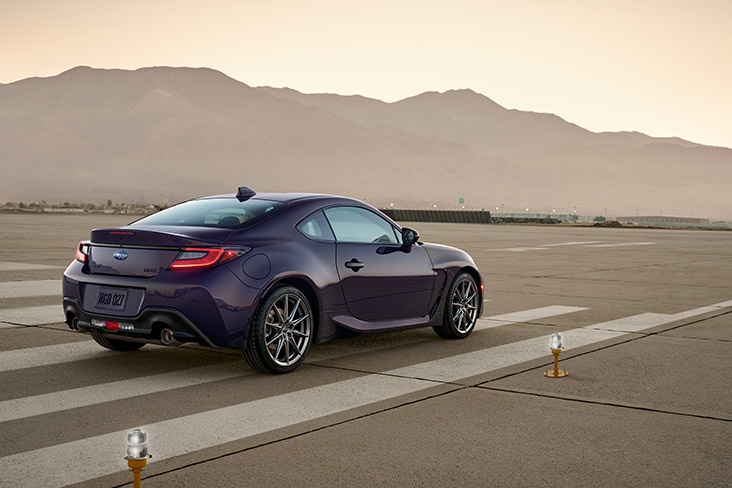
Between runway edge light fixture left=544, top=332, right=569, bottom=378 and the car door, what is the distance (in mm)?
1729

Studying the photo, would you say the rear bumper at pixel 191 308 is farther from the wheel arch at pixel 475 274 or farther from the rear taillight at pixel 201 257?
the wheel arch at pixel 475 274

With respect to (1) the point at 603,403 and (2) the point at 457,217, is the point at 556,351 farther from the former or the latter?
(2) the point at 457,217

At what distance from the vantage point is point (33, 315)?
1105 cm

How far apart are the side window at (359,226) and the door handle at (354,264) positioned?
25 centimetres

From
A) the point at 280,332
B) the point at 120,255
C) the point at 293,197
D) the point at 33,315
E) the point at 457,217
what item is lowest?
the point at 33,315

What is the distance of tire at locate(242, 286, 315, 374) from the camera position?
299 inches

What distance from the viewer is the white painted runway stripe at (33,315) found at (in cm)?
1057

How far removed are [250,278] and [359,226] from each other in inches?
70.3

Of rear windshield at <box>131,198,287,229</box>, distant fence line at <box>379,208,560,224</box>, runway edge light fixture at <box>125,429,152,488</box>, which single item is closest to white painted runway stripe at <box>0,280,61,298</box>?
rear windshield at <box>131,198,287,229</box>

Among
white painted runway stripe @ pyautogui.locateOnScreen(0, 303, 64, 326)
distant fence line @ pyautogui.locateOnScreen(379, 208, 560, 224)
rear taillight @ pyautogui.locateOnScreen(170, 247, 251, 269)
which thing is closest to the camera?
rear taillight @ pyautogui.locateOnScreen(170, 247, 251, 269)

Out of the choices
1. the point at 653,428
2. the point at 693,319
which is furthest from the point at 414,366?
the point at 693,319

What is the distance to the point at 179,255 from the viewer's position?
7531 millimetres

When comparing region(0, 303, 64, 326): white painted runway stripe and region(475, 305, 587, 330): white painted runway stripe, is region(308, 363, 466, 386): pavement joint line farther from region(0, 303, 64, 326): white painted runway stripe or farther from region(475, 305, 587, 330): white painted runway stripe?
region(0, 303, 64, 326): white painted runway stripe

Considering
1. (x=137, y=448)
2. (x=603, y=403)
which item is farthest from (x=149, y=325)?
(x=603, y=403)
